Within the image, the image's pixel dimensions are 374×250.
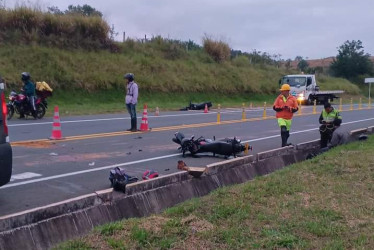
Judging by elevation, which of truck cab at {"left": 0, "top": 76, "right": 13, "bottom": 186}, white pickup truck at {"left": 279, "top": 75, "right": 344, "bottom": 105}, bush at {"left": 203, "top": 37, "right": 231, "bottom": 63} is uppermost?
bush at {"left": 203, "top": 37, "right": 231, "bottom": 63}

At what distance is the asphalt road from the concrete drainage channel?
1.31 meters

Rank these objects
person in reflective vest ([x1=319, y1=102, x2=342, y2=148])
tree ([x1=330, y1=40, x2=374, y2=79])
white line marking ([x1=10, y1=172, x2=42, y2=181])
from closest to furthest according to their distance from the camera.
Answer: white line marking ([x1=10, y1=172, x2=42, y2=181]) < person in reflective vest ([x1=319, y1=102, x2=342, y2=148]) < tree ([x1=330, y1=40, x2=374, y2=79])

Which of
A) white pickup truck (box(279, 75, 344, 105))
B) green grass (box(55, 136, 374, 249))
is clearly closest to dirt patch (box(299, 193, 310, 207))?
green grass (box(55, 136, 374, 249))

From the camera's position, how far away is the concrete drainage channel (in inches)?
208

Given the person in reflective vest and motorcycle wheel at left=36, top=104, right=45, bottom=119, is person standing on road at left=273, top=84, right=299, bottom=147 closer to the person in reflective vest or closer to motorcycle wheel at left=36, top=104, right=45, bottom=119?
the person in reflective vest

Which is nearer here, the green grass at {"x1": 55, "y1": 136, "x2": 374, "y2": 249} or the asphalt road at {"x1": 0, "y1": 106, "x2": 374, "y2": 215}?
the green grass at {"x1": 55, "y1": 136, "x2": 374, "y2": 249}

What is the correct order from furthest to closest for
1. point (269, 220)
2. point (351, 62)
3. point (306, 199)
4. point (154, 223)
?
point (351, 62) < point (306, 199) < point (269, 220) < point (154, 223)

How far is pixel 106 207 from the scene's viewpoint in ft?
20.5

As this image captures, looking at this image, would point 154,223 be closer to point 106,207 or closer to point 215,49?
point 106,207

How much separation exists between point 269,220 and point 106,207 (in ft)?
6.54

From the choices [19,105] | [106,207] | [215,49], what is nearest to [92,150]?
[106,207]

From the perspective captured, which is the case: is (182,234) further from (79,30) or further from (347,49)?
(347,49)

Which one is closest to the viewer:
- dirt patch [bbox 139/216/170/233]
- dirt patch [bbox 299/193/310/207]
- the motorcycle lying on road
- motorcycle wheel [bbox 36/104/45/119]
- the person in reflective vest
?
dirt patch [bbox 139/216/170/233]

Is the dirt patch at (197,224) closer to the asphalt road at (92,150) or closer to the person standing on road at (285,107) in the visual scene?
the asphalt road at (92,150)
